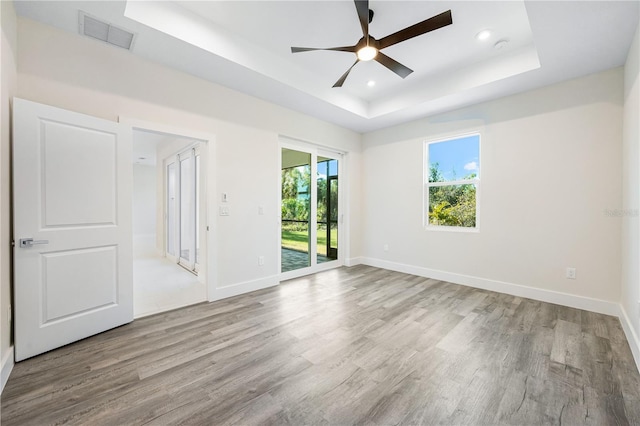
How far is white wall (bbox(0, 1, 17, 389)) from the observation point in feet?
6.16

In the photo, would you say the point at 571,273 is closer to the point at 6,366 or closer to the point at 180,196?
the point at 6,366

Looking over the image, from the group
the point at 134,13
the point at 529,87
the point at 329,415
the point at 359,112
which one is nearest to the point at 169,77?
the point at 134,13

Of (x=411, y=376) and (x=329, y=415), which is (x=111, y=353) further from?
(x=411, y=376)

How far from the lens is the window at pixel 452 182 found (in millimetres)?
4156

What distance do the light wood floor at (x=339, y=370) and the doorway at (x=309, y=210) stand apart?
169 centimetres

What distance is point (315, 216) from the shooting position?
4.91 m

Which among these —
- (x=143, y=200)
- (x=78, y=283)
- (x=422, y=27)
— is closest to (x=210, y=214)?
(x=78, y=283)

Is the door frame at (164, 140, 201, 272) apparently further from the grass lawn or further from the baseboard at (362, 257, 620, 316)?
the baseboard at (362, 257, 620, 316)

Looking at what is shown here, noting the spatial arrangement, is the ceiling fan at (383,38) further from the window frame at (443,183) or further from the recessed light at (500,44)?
the window frame at (443,183)

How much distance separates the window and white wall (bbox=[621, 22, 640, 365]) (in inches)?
60.0

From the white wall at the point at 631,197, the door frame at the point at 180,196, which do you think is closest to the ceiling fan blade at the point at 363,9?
the white wall at the point at 631,197

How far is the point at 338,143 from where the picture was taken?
516 centimetres

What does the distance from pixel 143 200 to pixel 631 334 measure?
12.1 m

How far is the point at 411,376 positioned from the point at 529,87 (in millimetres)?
3871
